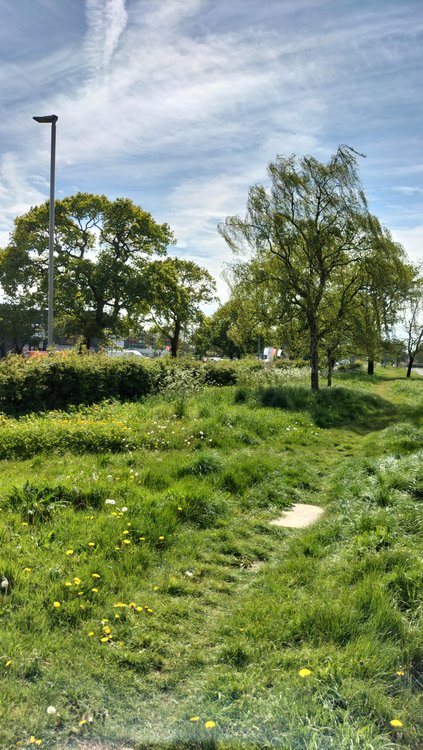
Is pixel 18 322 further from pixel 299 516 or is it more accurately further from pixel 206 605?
pixel 206 605

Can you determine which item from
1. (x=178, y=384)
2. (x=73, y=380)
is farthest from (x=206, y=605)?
(x=178, y=384)

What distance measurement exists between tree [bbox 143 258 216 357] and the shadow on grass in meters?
17.0

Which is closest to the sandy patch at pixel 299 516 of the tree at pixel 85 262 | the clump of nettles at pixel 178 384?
the clump of nettles at pixel 178 384

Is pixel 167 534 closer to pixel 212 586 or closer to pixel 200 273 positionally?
pixel 212 586

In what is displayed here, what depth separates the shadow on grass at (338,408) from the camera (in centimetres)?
1334

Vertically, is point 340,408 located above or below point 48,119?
below

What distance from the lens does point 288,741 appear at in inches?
87.9

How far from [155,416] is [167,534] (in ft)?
17.8

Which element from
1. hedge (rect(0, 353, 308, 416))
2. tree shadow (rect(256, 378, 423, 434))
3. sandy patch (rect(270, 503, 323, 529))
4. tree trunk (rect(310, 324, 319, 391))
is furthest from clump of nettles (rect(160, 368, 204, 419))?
sandy patch (rect(270, 503, 323, 529))

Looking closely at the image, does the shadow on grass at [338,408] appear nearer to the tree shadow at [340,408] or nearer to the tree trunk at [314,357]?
the tree shadow at [340,408]

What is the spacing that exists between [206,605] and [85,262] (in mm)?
27928

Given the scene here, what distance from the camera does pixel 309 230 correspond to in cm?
1872

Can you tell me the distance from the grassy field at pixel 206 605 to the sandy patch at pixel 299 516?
177 mm

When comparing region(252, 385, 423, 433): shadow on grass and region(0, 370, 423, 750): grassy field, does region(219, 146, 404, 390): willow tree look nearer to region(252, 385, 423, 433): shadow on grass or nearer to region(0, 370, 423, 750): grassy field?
region(252, 385, 423, 433): shadow on grass
